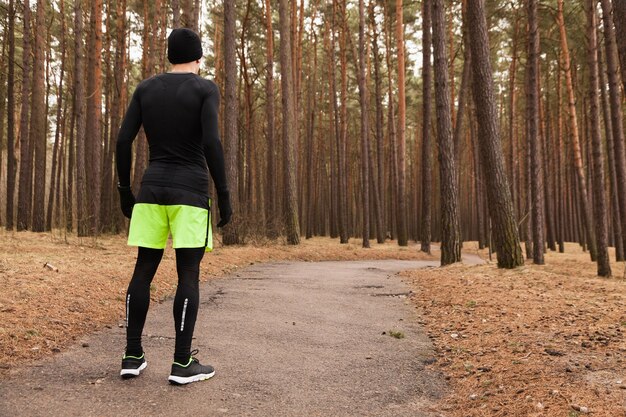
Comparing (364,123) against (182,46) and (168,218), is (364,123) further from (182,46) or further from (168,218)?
(168,218)

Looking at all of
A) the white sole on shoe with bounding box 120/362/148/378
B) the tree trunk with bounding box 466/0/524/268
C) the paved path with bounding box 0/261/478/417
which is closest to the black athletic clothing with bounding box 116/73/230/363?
the white sole on shoe with bounding box 120/362/148/378

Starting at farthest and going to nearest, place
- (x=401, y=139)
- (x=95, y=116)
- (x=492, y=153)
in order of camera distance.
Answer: (x=401, y=139) → (x=95, y=116) → (x=492, y=153)

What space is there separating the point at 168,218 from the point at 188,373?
3.33 ft

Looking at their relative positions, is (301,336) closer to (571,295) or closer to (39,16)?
(571,295)

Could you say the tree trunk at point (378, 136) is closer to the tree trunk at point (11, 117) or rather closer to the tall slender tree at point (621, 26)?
the tree trunk at point (11, 117)

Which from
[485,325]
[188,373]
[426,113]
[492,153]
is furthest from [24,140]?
[485,325]

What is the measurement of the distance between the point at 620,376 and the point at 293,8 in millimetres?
23582

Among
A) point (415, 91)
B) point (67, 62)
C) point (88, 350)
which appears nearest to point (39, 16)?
point (67, 62)

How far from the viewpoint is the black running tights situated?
121 inches

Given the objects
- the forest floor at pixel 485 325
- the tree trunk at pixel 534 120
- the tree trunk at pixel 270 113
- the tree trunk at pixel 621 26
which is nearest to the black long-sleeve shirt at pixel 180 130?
the forest floor at pixel 485 325

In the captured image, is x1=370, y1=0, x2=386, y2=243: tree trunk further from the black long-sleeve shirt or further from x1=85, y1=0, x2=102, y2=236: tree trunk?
the black long-sleeve shirt

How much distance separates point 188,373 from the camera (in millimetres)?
3096

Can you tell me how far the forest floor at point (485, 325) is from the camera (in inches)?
118

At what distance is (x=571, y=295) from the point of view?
20.8 ft
